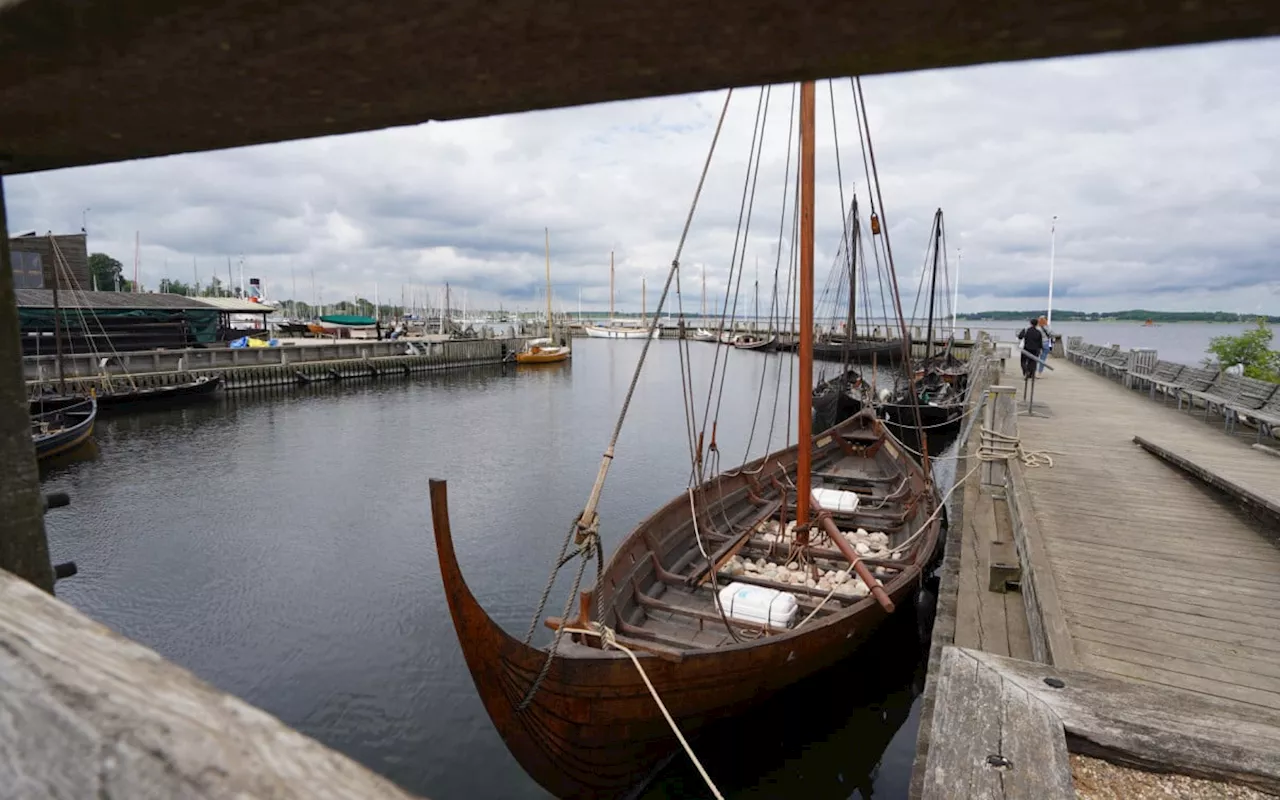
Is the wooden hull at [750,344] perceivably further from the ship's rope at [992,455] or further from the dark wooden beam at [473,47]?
the dark wooden beam at [473,47]

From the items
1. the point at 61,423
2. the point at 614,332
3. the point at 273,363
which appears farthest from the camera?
the point at 614,332

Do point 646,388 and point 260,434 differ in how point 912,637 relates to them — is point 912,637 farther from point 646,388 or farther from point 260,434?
point 646,388

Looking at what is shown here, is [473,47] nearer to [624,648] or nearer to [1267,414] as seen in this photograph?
[624,648]

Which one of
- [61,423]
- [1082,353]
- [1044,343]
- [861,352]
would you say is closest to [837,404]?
[1044,343]

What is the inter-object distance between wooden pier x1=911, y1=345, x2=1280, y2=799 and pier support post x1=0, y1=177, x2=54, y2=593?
2971 millimetres

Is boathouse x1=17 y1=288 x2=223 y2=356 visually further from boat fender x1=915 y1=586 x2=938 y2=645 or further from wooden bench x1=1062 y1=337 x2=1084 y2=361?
wooden bench x1=1062 y1=337 x2=1084 y2=361

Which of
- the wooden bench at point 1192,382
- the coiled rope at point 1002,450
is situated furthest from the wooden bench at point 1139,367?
the coiled rope at point 1002,450

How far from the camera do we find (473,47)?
86cm

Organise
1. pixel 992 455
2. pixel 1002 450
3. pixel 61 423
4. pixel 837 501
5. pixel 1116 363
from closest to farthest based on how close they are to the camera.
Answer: pixel 992 455
pixel 1002 450
pixel 837 501
pixel 61 423
pixel 1116 363

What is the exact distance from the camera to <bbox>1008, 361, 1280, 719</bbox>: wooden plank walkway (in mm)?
4035

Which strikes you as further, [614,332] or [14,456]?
[614,332]

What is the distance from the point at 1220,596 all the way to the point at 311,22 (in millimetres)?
6712

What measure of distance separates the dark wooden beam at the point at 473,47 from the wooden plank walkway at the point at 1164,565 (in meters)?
4.18

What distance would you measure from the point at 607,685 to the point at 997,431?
6.44 metres
